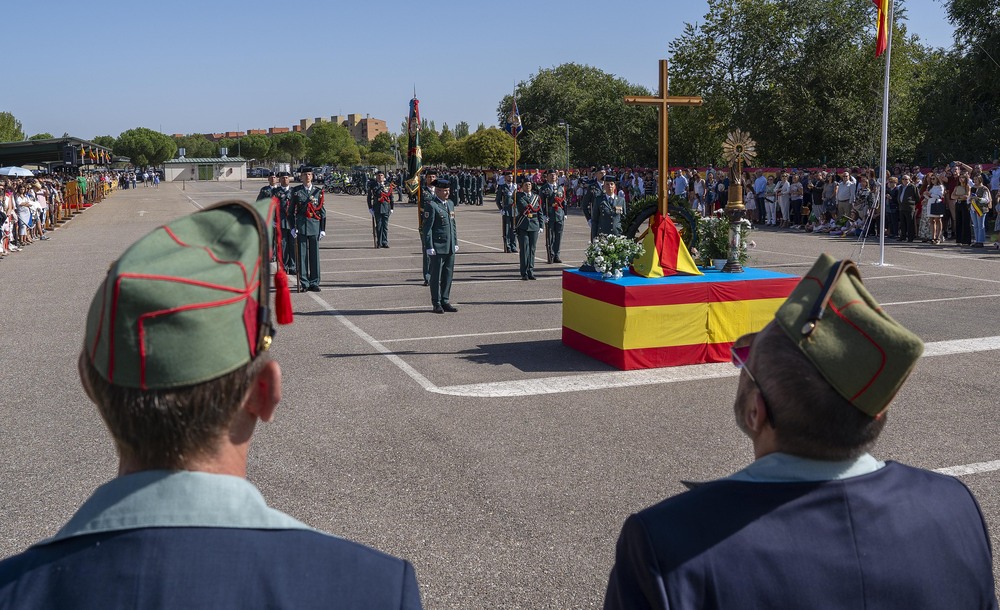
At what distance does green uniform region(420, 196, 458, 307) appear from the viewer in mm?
12594

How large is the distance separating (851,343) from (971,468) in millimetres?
4850

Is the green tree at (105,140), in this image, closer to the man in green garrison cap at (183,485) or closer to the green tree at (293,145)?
the green tree at (293,145)

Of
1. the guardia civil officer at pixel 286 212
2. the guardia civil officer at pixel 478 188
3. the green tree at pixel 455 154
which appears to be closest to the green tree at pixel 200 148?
the green tree at pixel 455 154

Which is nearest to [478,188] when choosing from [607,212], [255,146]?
[607,212]

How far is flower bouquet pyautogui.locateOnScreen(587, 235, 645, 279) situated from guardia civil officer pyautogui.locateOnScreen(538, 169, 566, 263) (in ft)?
28.8

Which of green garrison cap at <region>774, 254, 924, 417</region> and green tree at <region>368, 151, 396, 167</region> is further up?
green tree at <region>368, 151, 396, 167</region>

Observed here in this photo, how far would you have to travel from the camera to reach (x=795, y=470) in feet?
6.40

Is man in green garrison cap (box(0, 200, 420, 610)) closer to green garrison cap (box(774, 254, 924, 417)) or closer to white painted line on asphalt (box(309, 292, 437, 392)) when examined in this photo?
green garrison cap (box(774, 254, 924, 417))

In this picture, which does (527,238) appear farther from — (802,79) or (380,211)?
(802,79)

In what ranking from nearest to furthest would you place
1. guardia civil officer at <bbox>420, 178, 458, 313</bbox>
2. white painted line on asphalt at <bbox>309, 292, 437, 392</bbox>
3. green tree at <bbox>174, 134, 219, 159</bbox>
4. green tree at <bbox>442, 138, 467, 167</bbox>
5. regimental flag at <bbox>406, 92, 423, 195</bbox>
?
white painted line on asphalt at <bbox>309, 292, 437, 392</bbox>, guardia civil officer at <bbox>420, 178, 458, 313</bbox>, regimental flag at <bbox>406, 92, 423, 195</bbox>, green tree at <bbox>442, 138, 467, 167</bbox>, green tree at <bbox>174, 134, 219, 159</bbox>

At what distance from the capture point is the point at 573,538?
16.3 feet

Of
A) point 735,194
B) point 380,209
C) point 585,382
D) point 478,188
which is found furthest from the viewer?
point 478,188

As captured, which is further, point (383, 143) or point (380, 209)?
point (383, 143)

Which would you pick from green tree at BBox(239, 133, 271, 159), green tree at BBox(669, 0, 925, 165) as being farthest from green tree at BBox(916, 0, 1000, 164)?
green tree at BBox(239, 133, 271, 159)
